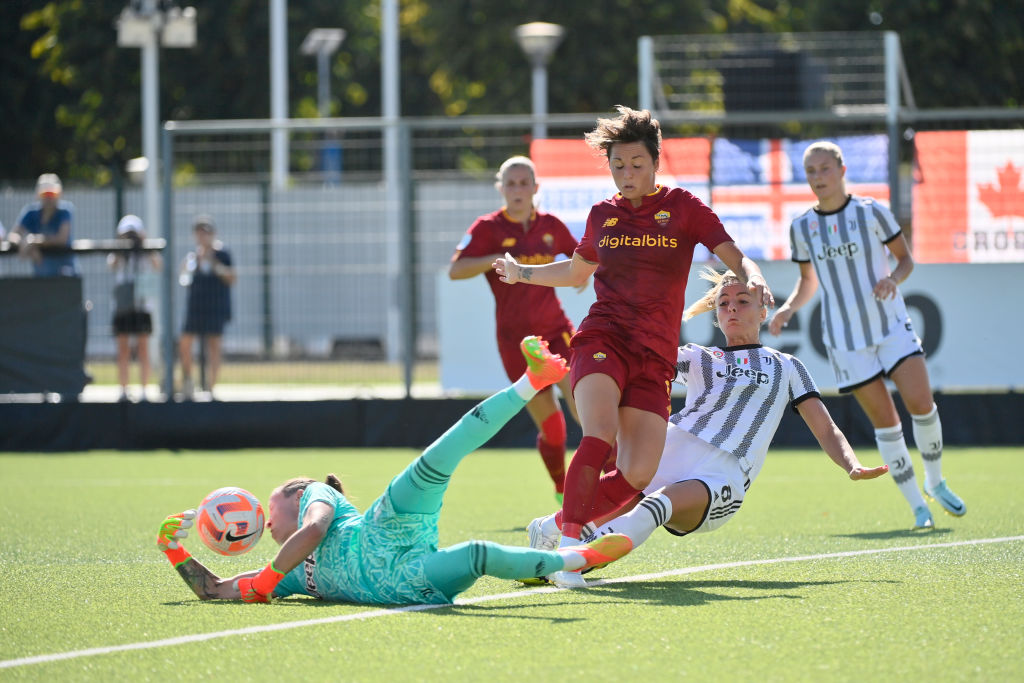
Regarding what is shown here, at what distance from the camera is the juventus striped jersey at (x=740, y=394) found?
6.20m

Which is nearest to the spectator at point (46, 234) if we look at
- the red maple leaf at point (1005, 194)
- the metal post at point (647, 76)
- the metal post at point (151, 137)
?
the metal post at point (151, 137)

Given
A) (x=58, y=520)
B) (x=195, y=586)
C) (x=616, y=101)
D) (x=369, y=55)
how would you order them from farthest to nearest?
(x=369, y=55), (x=616, y=101), (x=58, y=520), (x=195, y=586)

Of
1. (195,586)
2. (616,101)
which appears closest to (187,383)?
(195,586)

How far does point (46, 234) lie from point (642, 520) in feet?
35.4

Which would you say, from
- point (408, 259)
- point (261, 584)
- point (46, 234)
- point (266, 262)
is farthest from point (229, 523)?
point (46, 234)

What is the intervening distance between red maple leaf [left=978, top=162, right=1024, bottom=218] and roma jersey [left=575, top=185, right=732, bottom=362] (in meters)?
7.85

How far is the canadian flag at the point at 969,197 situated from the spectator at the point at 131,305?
731 centimetres

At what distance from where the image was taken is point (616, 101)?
3222cm

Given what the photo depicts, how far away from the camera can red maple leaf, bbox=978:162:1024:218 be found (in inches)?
517

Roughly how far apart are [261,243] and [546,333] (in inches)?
247

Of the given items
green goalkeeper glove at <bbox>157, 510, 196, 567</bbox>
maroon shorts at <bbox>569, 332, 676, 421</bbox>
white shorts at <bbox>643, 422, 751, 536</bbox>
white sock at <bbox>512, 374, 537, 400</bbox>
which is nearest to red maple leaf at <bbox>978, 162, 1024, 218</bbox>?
white shorts at <bbox>643, 422, 751, 536</bbox>

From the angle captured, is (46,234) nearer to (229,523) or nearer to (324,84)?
(229,523)

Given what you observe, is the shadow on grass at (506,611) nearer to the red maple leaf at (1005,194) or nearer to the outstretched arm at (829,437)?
the outstretched arm at (829,437)

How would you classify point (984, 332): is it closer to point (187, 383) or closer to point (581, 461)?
point (187, 383)
